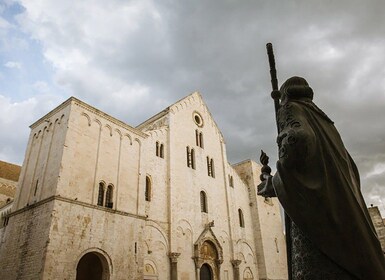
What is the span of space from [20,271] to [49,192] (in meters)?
3.18

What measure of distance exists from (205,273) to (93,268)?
7798 mm

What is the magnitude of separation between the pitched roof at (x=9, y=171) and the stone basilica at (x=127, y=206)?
64.3 ft

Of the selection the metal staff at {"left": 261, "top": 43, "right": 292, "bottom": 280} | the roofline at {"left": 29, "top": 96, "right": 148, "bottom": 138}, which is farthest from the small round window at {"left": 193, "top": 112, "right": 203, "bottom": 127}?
the metal staff at {"left": 261, "top": 43, "right": 292, "bottom": 280}

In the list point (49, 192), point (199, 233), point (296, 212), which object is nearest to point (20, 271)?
point (49, 192)

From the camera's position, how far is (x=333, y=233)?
2.06 m

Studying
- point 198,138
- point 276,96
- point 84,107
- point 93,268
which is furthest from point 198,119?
point 276,96

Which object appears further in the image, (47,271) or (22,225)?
(22,225)

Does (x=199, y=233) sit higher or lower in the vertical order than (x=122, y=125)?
lower

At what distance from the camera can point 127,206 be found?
1439cm

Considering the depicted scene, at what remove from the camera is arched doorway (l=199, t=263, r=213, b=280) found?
59.0 ft

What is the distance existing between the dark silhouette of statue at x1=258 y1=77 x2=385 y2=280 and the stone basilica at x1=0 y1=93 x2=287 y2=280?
1098cm

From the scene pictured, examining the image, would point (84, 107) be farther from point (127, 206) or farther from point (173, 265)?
point (173, 265)

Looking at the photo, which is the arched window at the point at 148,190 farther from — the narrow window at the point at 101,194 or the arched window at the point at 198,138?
the arched window at the point at 198,138

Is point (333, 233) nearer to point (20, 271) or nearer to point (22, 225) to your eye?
point (20, 271)
